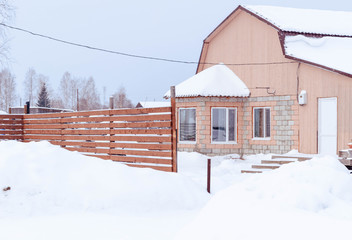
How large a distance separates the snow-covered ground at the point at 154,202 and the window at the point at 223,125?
6.98 m

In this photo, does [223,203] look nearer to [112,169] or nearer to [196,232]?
[196,232]

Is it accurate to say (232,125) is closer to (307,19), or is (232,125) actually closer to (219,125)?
(219,125)

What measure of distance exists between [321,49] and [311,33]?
1.01 metres

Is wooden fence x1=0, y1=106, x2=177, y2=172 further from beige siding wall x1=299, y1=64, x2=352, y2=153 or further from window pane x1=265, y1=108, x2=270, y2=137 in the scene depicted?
window pane x1=265, y1=108, x2=270, y2=137

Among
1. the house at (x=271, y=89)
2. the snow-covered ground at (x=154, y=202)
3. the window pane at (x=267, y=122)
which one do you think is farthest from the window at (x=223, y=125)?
the snow-covered ground at (x=154, y=202)

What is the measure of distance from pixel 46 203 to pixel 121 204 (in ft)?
4.54

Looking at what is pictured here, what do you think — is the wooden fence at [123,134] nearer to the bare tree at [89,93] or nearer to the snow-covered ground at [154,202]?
the snow-covered ground at [154,202]

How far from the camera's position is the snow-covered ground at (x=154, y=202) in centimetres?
372

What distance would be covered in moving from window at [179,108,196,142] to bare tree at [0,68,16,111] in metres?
45.2

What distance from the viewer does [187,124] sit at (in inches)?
754

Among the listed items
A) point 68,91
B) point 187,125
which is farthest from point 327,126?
point 68,91

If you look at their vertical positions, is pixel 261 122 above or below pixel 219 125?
above

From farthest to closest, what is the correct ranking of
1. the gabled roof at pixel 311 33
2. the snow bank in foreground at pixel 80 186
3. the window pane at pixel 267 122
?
the window pane at pixel 267 122
the gabled roof at pixel 311 33
the snow bank in foreground at pixel 80 186

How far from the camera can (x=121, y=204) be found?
8.32 meters
